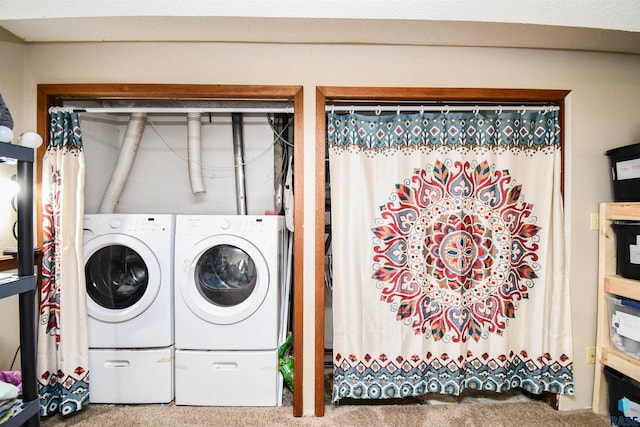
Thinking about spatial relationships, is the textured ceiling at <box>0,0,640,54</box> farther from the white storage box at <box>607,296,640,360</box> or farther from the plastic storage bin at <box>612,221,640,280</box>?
the white storage box at <box>607,296,640,360</box>

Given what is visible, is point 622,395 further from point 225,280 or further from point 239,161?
point 239,161

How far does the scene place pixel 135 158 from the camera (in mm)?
2576

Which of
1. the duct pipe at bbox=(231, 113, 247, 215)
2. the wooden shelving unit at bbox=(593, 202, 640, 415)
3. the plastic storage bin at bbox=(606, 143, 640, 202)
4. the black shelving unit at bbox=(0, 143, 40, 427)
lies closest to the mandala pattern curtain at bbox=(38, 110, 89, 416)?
the black shelving unit at bbox=(0, 143, 40, 427)

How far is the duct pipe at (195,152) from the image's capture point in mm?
2373

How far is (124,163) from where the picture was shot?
7.73 ft

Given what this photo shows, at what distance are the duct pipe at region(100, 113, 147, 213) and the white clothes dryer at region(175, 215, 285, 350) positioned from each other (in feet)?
2.53

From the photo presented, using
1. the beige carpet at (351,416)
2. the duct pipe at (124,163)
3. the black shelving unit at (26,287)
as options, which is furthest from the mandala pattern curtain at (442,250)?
the duct pipe at (124,163)

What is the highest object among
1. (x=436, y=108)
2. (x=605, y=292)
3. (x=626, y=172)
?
(x=436, y=108)

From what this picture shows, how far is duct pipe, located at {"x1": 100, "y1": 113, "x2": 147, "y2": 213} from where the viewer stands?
7.66 feet

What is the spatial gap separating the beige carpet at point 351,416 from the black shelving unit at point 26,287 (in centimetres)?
69

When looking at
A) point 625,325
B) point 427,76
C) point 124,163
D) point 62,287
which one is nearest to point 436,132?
point 427,76

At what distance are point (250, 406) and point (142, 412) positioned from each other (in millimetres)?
644

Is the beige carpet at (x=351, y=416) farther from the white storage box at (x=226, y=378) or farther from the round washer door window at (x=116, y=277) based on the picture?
the round washer door window at (x=116, y=277)

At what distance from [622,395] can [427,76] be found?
84.9 inches
